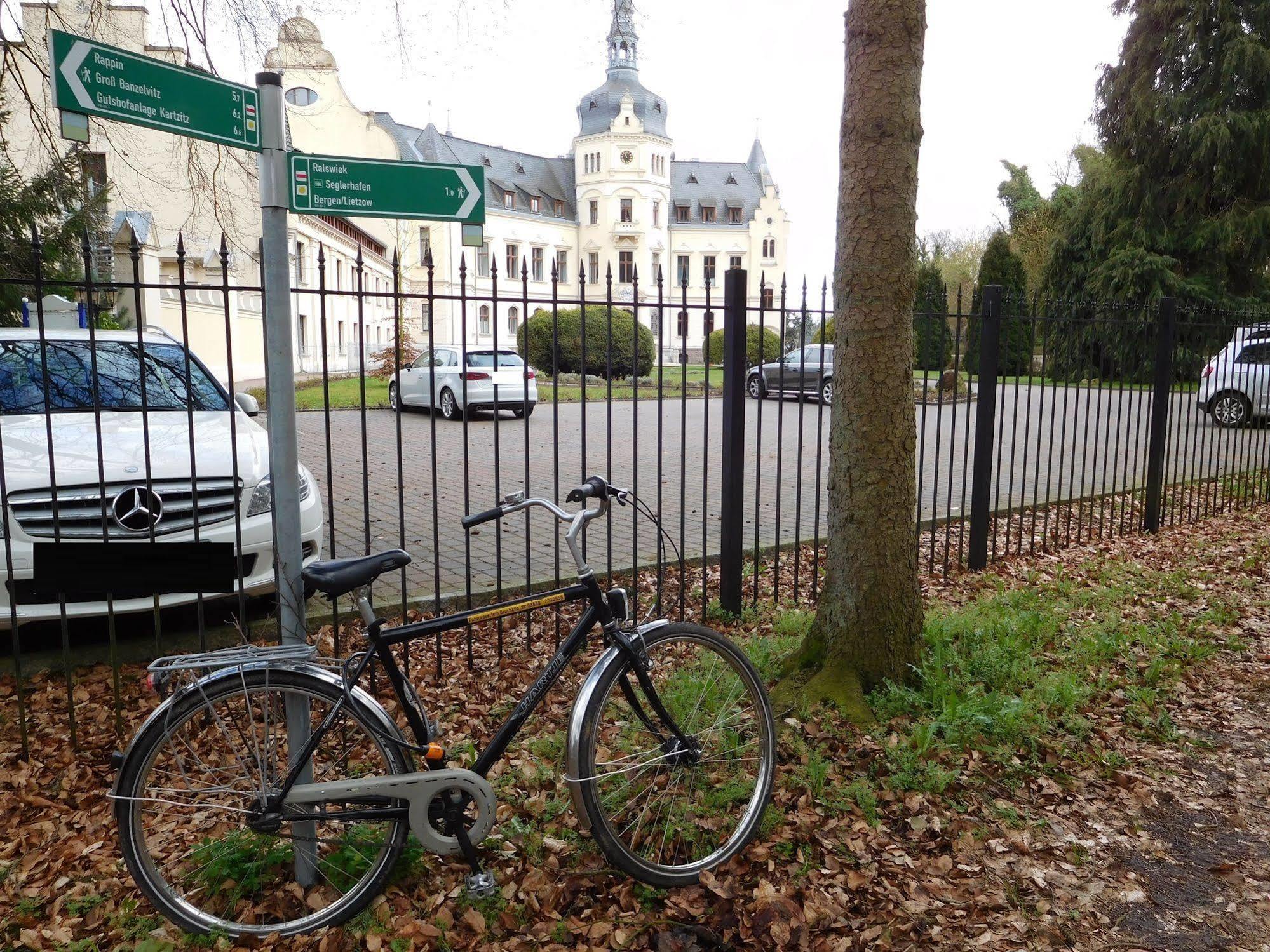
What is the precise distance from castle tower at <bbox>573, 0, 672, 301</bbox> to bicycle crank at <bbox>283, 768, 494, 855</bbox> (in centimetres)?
7141

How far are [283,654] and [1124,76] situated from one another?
97.5 feet

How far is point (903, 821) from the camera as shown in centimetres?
330

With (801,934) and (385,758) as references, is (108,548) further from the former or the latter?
(801,934)

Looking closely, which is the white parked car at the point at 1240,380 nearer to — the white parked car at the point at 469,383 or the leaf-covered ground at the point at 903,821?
the leaf-covered ground at the point at 903,821

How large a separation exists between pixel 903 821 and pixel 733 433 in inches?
91.7

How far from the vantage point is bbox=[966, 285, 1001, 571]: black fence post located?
6.29 metres

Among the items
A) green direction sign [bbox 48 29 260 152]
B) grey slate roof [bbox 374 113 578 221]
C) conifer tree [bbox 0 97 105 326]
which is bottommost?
green direction sign [bbox 48 29 260 152]

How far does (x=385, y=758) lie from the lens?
2643 mm

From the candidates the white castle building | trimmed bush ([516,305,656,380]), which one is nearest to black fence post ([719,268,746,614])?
the white castle building

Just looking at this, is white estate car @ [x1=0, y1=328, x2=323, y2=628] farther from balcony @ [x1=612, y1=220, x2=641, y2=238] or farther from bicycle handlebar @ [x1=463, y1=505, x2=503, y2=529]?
balcony @ [x1=612, y1=220, x2=641, y2=238]

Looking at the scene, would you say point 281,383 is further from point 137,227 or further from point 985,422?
point 137,227

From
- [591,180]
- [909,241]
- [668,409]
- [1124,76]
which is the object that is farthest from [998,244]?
[591,180]

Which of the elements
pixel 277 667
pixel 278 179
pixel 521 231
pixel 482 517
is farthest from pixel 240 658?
pixel 521 231

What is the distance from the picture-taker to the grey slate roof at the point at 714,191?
262 ft
